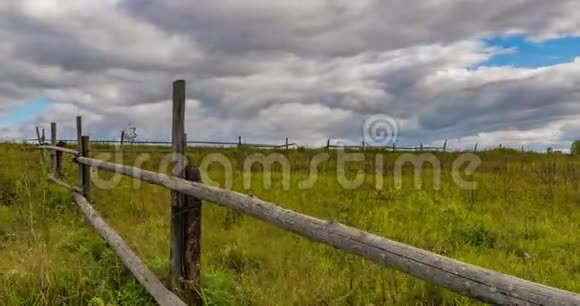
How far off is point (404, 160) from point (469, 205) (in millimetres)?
10674

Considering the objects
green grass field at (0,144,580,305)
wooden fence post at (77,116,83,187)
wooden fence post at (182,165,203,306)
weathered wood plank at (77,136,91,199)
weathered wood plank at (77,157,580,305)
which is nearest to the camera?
weathered wood plank at (77,157,580,305)

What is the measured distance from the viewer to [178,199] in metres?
3.94

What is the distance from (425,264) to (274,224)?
1.14 metres

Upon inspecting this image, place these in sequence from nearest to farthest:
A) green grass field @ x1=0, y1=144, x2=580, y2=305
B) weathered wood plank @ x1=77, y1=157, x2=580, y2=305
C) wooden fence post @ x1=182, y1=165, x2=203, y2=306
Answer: weathered wood plank @ x1=77, y1=157, x2=580, y2=305, wooden fence post @ x1=182, y1=165, x2=203, y2=306, green grass field @ x1=0, y1=144, x2=580, y2=305

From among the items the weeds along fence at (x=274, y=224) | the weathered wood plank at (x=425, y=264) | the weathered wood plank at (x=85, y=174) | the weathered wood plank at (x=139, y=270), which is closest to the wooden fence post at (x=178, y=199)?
the weeds along fence at (x=274, y=224)

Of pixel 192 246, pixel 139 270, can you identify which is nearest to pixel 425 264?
pixel 192 246

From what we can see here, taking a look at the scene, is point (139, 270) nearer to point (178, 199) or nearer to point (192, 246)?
point (192, 246)

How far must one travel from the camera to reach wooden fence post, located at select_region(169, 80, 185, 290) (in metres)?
3.92

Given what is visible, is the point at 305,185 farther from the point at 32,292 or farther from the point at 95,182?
the point at 32,292

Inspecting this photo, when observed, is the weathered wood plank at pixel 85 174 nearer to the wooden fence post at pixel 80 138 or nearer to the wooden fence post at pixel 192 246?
the wooden fence post at pixel 80 138

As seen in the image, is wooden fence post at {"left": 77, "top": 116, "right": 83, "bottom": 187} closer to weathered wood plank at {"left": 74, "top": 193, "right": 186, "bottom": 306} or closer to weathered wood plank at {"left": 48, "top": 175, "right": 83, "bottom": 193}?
weathered wood plank at {"left": 48, "top": 175, "right": 83, "bottom": 193}

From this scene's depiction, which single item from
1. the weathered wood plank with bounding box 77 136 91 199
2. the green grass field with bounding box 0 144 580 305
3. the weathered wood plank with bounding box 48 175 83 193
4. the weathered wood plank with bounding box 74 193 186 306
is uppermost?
the weathered wood plank with bounding box 77 136 91 199

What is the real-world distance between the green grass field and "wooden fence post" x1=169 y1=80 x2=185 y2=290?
0.27m

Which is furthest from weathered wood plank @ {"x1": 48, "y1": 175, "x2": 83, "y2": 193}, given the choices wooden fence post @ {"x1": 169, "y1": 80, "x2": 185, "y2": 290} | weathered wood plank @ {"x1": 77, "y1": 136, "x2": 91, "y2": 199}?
wooden fence post @ {"x1": 169, "y1": 80, "x2": 185, "y2": 290}
